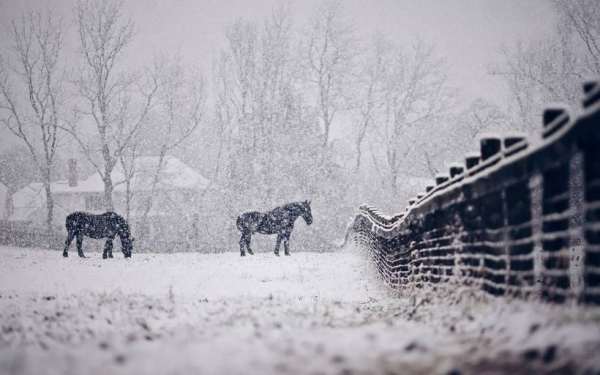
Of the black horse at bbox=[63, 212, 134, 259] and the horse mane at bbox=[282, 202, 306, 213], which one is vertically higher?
the horse mane at bbox=[282, 202, 306, 213]

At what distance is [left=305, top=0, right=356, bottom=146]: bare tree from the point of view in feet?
144

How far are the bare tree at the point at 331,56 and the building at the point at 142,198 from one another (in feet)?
51.5

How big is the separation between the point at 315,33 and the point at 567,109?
44.4m

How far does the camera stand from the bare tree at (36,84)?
3681 centimetres

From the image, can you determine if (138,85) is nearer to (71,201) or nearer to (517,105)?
(71,201)

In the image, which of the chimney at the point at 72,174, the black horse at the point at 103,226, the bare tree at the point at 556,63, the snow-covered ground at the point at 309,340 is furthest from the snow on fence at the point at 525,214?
the chimney at the point at 72,174

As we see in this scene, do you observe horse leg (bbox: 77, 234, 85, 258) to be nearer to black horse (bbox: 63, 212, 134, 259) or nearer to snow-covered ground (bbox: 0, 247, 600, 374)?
black horse (bbox: 63, 212, 134, 259)

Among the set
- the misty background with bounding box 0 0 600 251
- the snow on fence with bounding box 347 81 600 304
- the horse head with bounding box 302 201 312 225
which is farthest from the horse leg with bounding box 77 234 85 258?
the snow on fence with bounding box 347 81 600 304

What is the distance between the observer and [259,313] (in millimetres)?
5281

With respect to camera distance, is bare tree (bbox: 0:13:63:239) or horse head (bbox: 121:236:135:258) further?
bare tree (bbox: 0:13:63:239)

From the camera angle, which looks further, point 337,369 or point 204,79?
point 204,79

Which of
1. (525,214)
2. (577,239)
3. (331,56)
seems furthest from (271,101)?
(525,214)

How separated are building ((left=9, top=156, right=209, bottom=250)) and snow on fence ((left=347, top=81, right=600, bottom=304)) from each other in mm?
31826

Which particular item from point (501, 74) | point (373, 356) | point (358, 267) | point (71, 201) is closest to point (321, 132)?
point (501, 74)
